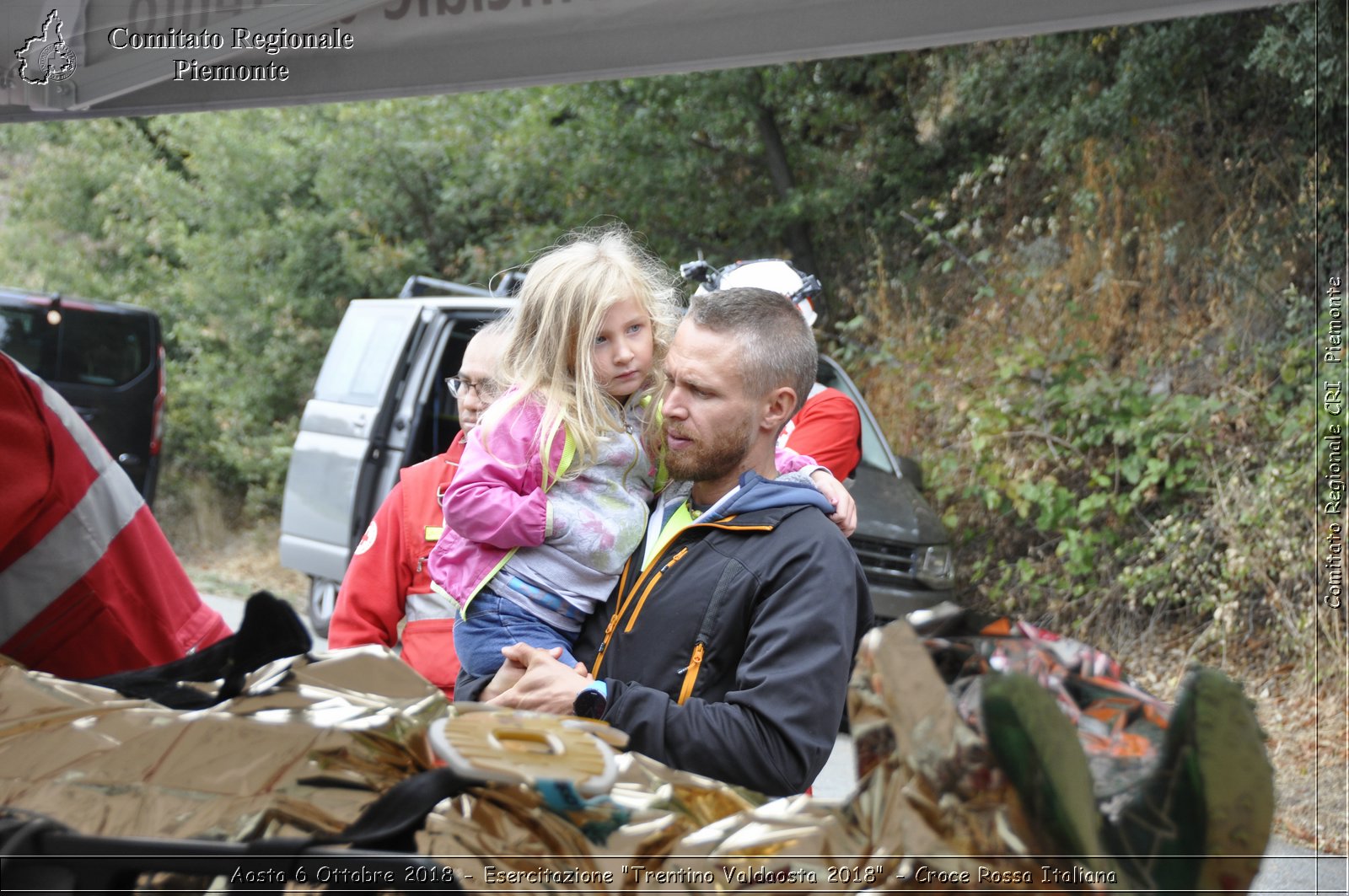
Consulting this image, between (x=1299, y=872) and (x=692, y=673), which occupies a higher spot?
(x=692, y=673)

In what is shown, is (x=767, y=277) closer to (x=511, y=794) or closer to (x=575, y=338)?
(x=575, y=338)

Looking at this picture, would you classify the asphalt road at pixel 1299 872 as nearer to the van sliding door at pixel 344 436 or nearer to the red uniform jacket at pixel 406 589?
the red uniform jacket at pixel 406 589

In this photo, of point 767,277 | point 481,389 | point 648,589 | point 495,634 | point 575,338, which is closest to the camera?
point 648,589

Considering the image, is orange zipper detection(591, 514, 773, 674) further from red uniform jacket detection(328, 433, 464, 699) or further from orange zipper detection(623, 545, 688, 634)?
red uniform jacket detection(328, 433, 464, 699)

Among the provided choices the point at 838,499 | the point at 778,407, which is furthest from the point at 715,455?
the point at 838,499

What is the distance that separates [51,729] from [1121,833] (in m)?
1.21

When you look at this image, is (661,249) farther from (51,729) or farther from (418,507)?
(51,729)

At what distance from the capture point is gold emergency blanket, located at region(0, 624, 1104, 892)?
3.75ft

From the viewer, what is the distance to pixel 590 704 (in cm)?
191

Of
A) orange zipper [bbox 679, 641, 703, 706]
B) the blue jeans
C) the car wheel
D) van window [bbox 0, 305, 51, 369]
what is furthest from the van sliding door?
orange zipper [bbox 679, 641, 703, 706]

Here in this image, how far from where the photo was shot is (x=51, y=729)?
1.46 meters

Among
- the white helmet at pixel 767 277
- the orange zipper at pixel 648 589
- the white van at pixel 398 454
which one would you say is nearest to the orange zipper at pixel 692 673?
the orange zipper at pixel 648 589

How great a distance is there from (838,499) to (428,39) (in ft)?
4.34

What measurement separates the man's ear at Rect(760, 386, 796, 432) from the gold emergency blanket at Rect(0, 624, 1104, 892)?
2.93ft
